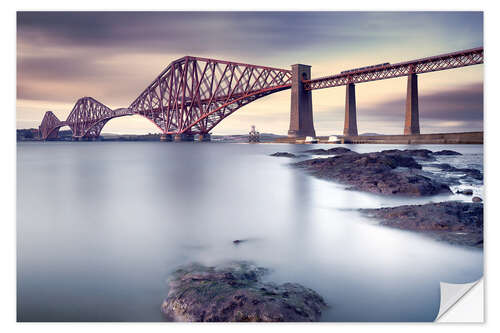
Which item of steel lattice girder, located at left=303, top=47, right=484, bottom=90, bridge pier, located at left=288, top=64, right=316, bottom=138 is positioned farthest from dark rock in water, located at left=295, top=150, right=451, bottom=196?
steel lattice girder, located at left=303, top=47, right=484, bottom=90

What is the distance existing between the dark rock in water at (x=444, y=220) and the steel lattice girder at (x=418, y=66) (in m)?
1.98

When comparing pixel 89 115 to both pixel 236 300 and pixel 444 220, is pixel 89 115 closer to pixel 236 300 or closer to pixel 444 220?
A: pixel 236 300

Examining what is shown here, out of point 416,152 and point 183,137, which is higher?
point 183,137

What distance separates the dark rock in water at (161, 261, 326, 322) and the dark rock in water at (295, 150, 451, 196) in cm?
331

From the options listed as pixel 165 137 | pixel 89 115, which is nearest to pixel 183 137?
pixel 165 137

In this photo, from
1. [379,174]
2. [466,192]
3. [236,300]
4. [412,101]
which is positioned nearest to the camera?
[236,300]

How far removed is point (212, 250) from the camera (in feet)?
10.4

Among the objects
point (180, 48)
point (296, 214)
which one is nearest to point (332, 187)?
point (296, 214)

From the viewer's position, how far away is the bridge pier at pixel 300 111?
8894mm

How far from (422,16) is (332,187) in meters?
3.03

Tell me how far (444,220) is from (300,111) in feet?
22.2

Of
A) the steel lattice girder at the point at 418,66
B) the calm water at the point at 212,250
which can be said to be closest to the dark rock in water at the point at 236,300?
the calm water at the point at 212,250

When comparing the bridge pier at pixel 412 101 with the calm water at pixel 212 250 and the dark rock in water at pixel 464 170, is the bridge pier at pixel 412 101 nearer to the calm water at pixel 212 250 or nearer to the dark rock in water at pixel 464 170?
the calm water at pixel 212 250
